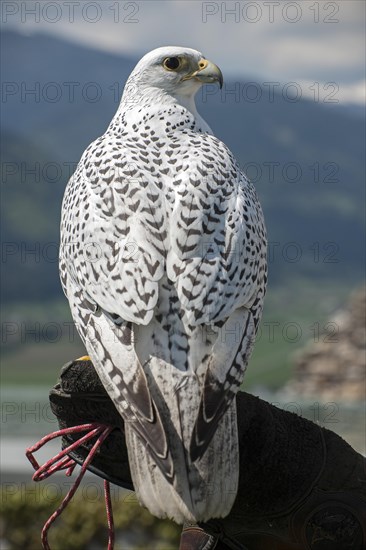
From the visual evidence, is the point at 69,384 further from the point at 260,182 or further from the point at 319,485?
the point at 260,182

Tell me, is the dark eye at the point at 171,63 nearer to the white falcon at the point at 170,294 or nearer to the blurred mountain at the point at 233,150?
the white falcon at the point at 170,294

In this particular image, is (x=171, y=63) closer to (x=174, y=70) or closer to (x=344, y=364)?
(x=174, y=70)

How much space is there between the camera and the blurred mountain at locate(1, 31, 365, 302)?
21250 mm

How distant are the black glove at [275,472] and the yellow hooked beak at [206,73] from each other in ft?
3.64

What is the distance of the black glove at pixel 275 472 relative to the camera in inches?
104

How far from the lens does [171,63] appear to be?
3.18m

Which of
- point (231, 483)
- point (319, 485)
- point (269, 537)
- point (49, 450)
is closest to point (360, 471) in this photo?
point (319, 485)

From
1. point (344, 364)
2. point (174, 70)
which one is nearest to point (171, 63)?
point (174, 70)

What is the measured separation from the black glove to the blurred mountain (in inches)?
656

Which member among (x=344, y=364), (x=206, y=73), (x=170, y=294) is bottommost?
(x=344, y=364)

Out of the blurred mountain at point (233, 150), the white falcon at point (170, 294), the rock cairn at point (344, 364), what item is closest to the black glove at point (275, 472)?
the white falcon at point (170, 294)

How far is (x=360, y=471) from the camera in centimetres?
288

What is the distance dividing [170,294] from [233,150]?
1947cm

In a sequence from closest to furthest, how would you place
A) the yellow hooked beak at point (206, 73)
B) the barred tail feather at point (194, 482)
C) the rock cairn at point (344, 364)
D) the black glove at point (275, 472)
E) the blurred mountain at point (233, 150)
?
the barred tail feather at point (194, 482) → the black glove at point (275, 472) → the yellow hooked beak at point (206, 73) → the rock cairn at point (344, 364) → the blurred mountain at point (233, 150)
